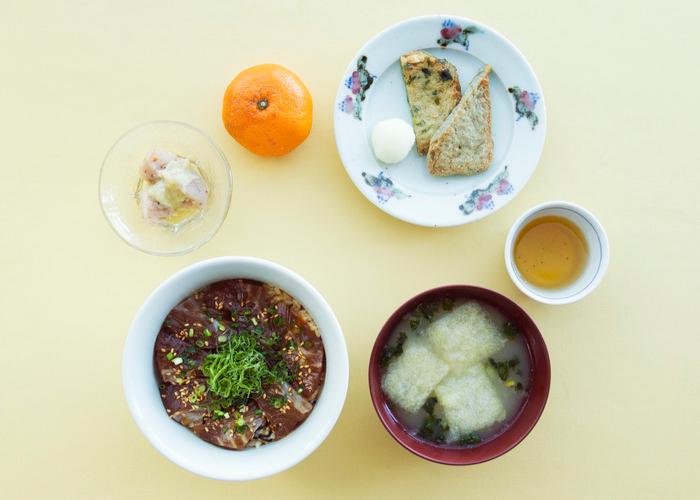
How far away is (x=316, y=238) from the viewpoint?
1564 mm

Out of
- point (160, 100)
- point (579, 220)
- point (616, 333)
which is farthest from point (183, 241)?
point (616, 333)

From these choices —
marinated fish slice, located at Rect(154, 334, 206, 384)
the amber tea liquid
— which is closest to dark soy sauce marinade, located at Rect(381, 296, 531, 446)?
the amber tea liquid

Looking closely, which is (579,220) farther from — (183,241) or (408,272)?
(183,241)

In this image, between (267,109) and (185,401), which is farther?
(267,109)

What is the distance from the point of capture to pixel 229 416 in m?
1.31

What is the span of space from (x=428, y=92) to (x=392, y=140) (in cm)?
17

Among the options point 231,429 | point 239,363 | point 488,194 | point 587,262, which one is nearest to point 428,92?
point 488,194

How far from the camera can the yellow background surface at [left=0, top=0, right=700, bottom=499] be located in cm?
157

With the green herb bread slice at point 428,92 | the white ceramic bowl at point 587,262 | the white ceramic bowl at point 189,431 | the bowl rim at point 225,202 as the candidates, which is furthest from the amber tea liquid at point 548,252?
the bowl rim at point 225,202

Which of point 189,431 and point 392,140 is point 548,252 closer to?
point 392,140

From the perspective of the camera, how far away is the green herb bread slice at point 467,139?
→ 5.06 feet

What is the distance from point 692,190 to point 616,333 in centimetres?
41

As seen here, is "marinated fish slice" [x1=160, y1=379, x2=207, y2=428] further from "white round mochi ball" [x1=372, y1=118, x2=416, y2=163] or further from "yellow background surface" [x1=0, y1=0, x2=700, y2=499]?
"white round mochi ball" [x1=372, y1=118, x2=416, y2=163]

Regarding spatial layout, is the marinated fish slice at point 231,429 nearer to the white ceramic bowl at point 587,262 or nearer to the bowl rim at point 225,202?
the bowl rim at point 225,202
